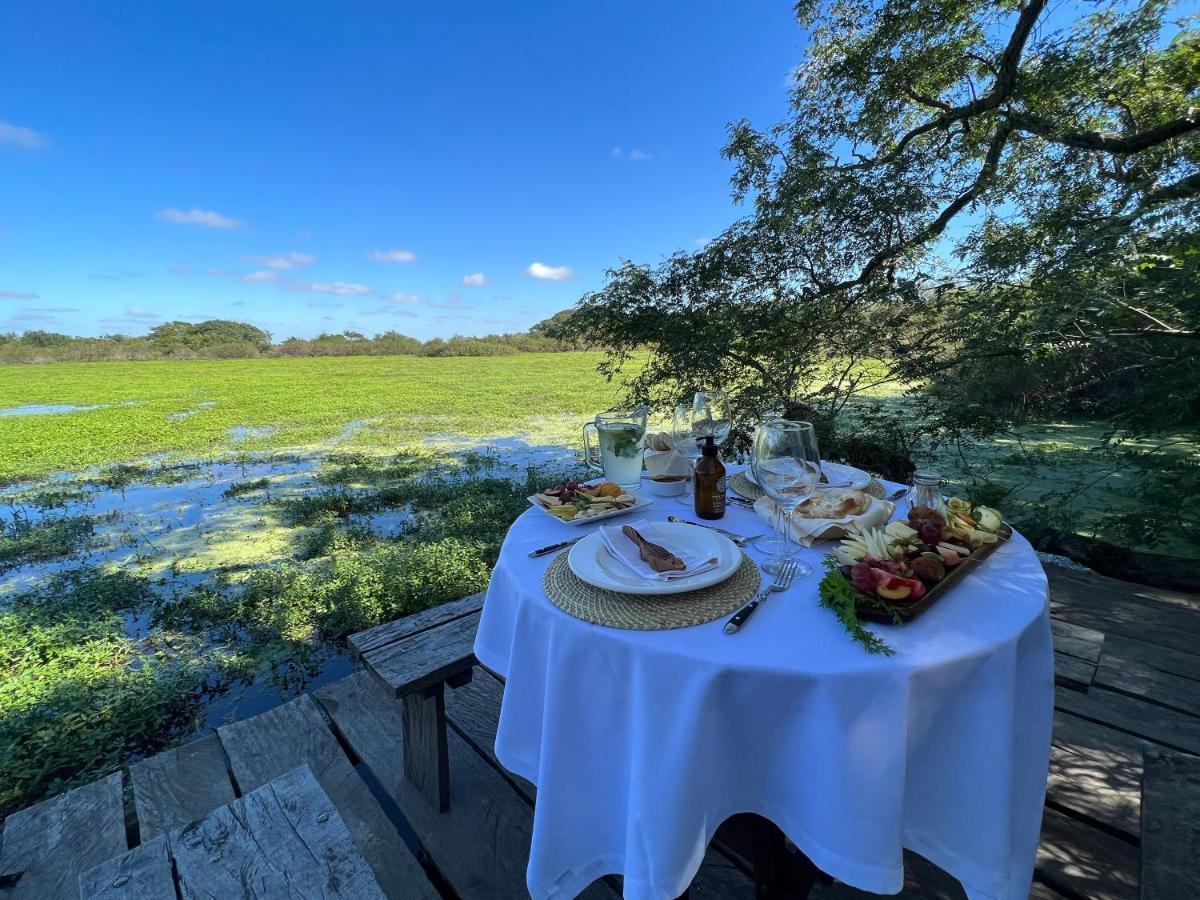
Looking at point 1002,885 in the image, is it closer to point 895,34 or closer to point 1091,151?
point 1091,151

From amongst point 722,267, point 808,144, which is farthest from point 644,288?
point 808,144

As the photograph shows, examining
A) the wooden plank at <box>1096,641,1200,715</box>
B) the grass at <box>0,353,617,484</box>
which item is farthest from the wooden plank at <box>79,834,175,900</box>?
the grass at <box>0,353,617,484</box>

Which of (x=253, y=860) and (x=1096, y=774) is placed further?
(x=1096, y=774)

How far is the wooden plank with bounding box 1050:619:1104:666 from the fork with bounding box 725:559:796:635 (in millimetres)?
663

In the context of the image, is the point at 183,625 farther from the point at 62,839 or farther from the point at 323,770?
the point at 323,770

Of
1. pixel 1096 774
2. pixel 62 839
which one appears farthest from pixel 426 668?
pixel 1096 774

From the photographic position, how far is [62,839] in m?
1.35

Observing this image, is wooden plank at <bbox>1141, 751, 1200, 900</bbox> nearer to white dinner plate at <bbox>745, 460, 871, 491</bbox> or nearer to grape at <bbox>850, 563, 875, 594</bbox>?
grape at <bbox>850, 563, 875, 594</bbox>

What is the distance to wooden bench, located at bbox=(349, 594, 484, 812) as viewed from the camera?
1.16 m

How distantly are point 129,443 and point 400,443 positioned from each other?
414 centimetres

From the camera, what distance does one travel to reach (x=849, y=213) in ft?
12.0

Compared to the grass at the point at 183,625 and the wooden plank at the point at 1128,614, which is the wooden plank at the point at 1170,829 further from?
the grass at the point at 183,625

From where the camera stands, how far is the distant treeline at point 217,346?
27.8m

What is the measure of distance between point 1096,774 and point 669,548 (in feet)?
4.83
